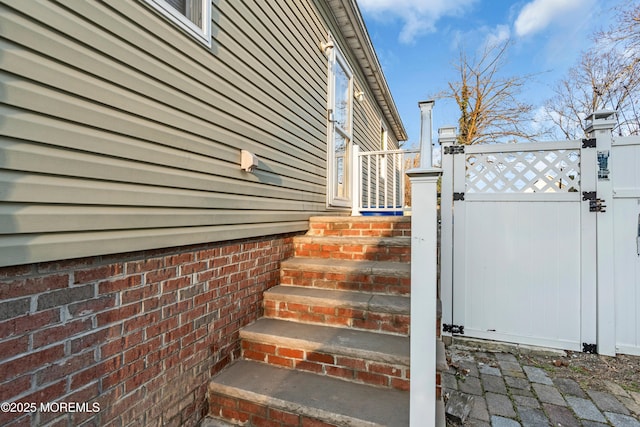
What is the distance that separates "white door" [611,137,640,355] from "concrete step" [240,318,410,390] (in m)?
2.66

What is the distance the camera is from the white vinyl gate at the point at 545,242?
10.5 ft

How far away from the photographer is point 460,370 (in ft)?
9.54

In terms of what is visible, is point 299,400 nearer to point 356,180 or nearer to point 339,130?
point 356,180

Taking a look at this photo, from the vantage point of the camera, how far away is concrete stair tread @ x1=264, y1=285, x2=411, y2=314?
2.39 metres

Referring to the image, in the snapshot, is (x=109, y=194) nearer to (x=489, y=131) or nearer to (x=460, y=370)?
(x=460, y=370)

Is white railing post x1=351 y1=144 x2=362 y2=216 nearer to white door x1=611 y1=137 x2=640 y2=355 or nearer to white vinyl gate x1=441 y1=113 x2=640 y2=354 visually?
white vinyl gate x1=441 y1=113 x2=640 y2=354

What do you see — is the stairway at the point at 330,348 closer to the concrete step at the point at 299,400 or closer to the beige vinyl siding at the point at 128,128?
the concrete step at the point at 299,400

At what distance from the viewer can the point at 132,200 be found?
1.52 m

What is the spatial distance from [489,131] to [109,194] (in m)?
12.6

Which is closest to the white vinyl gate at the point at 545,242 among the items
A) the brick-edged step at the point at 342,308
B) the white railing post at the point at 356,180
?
the white railing post at the point at 356,180

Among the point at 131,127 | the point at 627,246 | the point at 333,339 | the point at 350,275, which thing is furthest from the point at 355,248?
the point at 627,246

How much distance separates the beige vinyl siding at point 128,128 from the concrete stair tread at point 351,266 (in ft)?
1.60

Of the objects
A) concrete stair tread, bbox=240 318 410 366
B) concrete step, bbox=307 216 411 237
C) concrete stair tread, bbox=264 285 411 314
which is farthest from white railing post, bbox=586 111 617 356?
concrete stair tread, bbox=240 318 410 366

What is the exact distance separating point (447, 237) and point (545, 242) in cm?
102
